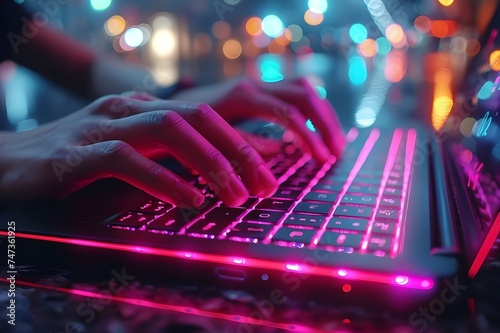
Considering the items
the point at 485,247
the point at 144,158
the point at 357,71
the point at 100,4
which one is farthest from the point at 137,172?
the point at 100,4

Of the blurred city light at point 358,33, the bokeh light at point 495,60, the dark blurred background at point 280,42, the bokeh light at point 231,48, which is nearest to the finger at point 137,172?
the bokeh light at point 495,60

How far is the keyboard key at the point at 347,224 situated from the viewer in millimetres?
445

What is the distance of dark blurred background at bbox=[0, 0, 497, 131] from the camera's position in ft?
6.38

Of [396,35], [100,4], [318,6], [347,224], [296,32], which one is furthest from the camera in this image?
[396,35]

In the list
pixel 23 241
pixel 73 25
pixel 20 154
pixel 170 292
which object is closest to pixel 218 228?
pixel 170 292

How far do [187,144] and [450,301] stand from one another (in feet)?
0.98

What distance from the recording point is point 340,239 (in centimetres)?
41

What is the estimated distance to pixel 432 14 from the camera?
3049 millimetres

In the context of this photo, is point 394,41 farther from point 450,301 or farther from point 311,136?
point 450,301

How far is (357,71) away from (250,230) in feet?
7.89

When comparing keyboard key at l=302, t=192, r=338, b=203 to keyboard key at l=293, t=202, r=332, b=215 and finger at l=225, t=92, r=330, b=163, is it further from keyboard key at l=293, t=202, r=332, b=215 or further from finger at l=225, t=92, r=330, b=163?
finger at l=225, t=92, r=330, b=163

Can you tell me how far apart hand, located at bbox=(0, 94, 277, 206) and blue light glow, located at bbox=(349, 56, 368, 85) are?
1.75 metres

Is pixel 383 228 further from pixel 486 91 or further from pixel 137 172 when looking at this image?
pixel 486 91

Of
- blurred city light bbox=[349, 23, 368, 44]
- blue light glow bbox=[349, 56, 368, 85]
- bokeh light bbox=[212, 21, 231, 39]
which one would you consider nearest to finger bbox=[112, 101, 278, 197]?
blue light glow bbox=[349, 56, 368, 85]
